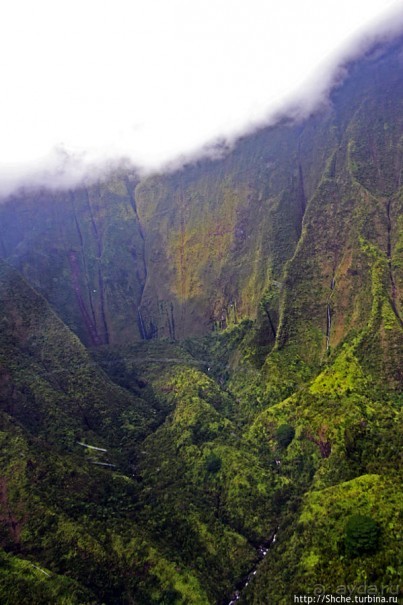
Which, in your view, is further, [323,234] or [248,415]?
[323,234]

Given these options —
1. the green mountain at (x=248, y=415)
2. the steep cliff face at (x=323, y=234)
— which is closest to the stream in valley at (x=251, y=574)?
the green mountain at (x=248, y=415)

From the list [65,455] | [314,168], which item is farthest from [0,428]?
[314,168]

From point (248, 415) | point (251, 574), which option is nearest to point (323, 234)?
point (248, 415)

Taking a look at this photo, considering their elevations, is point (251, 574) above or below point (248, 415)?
below

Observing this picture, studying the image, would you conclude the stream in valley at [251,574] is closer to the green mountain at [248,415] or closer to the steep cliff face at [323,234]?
the green mountain at [248,415]

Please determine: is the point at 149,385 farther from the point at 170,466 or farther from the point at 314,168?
the point at 314,168

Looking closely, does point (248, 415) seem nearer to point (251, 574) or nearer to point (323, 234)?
point (251, 574)

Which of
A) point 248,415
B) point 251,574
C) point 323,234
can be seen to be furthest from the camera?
point 323,234

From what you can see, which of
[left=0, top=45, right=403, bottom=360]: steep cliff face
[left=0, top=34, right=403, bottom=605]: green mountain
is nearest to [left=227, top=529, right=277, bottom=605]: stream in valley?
[left=0, top=34, right=403, bottom=605]: green mountain
